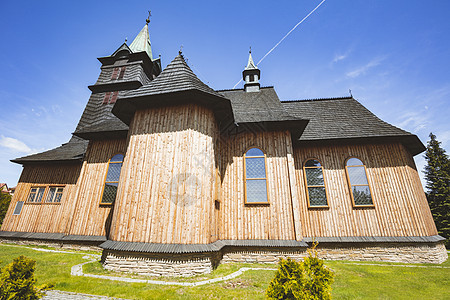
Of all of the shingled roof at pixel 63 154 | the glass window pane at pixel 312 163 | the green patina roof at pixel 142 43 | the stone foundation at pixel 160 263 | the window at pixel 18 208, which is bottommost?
the stone foundation at pixel 160 263

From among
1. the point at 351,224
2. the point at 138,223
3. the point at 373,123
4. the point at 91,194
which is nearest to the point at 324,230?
the point at 351,224

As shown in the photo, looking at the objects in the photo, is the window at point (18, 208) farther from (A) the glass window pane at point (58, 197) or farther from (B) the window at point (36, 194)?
(A) the glass window pane at point (58, 197)

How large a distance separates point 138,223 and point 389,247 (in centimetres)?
1057

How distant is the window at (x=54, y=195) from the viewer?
11391 millimetres

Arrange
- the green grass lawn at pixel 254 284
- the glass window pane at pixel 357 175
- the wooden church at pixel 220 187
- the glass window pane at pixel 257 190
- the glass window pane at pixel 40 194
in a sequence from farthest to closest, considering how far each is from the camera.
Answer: the glass window pane at pixel 40 194 < the glass window pane at pixel 357 175 < the glass window pane at pixel 257 190 < the wooden church at pixel 220 187 < the green grass lawn at pixel 254 284

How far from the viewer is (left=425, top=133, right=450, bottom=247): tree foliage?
1619 cm

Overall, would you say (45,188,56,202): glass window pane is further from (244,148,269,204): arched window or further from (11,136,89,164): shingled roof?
(244,148,269,204): arched window

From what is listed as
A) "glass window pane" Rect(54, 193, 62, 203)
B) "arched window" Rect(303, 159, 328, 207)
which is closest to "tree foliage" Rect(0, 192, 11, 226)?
"glass window pane" Rect(54, 193, 62, 203)

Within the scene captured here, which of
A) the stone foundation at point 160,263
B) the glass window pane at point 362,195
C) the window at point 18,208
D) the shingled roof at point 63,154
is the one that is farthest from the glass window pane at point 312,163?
the window at point 18,208

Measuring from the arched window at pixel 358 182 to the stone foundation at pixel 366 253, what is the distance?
6.31ft

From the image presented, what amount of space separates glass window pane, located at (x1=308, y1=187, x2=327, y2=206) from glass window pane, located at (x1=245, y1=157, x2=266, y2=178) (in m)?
2.79

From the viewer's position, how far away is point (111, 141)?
1131cm

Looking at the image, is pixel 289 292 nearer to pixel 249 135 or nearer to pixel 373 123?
pixel 249 135

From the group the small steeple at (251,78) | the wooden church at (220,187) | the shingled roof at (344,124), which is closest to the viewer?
the wooden church at (220,187)
